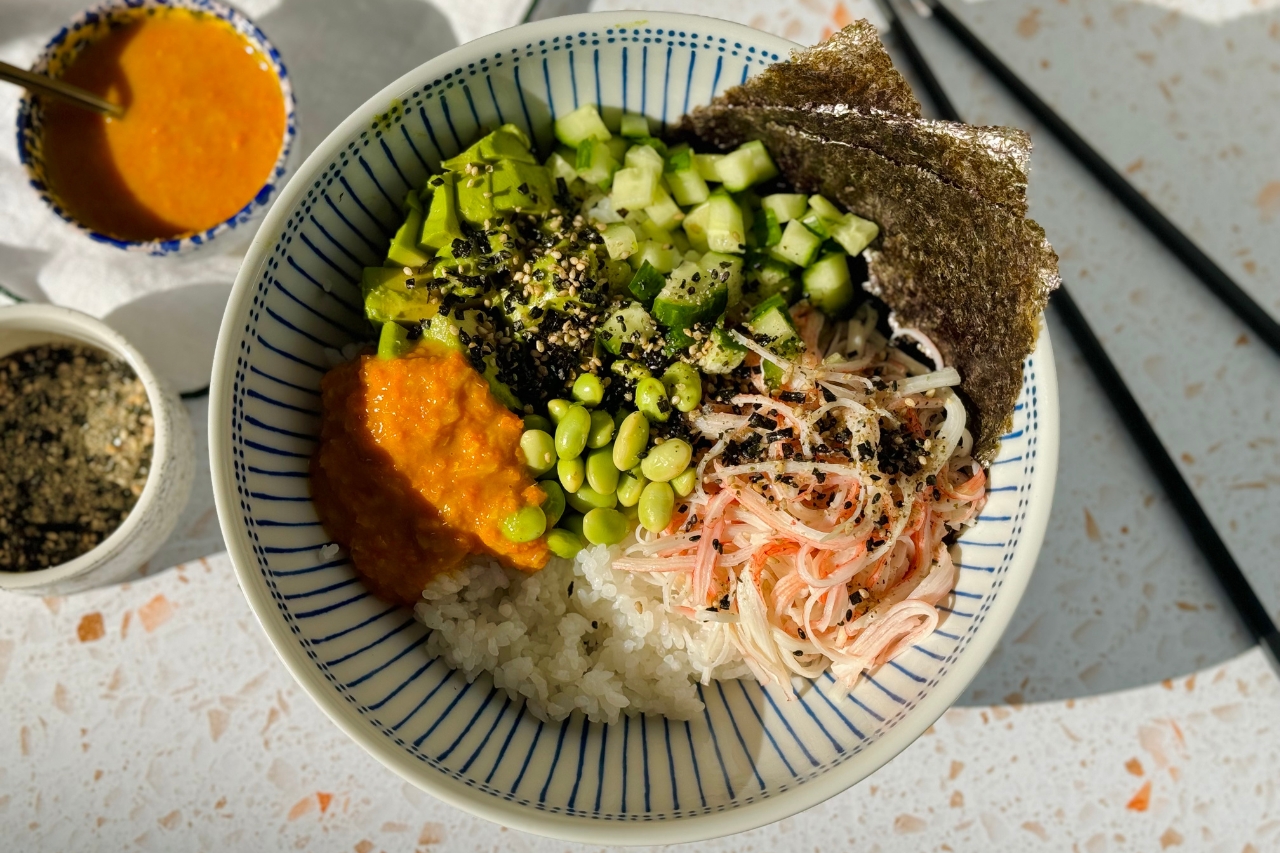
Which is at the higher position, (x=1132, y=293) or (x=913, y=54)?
(x=913, y=54)

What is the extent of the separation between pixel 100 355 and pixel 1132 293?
2.54m

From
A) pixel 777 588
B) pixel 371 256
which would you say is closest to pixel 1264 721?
pixel 777 588

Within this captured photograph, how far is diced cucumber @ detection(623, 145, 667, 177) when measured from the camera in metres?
1.84

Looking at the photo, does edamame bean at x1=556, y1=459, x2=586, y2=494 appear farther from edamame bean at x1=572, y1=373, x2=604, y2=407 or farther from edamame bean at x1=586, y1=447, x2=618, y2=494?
edamame bean at x1=572, y1=373, x2=604, y2=407

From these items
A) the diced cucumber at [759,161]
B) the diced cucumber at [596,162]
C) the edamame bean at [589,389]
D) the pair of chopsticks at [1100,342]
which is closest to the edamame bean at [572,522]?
the edamame bean at [589,389]

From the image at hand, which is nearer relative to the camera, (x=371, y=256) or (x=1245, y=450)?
(x=371, y=256)

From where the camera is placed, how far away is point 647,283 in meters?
1.81

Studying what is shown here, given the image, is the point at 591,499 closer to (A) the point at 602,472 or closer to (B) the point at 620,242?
(A) the point at 602,472

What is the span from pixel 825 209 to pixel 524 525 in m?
0.91

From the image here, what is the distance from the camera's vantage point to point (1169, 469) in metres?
2.21

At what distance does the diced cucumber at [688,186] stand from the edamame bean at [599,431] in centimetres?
50

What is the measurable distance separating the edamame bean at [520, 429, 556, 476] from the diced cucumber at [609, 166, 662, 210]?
509 mm

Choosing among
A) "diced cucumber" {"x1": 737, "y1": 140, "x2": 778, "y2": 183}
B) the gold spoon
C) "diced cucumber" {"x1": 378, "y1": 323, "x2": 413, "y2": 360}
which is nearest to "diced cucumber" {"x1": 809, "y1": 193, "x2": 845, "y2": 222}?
"diced cucumber" {"x1": 737, "y1": 140, "x2": 778, "y2": 183}

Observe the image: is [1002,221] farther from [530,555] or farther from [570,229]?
[530,555]
